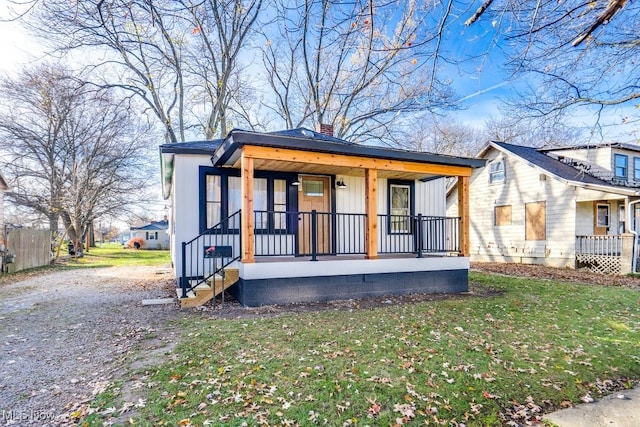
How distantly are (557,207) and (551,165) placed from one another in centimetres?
226

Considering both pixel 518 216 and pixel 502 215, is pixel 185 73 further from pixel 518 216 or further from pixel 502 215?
pixel 518 216

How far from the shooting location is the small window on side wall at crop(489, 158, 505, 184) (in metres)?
16.6

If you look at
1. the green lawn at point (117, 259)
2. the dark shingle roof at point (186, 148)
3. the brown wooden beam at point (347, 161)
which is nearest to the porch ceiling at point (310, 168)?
the brown wooden beam at point (347, 161)

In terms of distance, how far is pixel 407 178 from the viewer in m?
10.2

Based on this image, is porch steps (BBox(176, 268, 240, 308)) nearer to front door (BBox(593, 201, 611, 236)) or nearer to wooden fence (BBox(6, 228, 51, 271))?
wooden fence (BBox(6, 228, 51, 271))

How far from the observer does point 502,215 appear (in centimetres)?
1655

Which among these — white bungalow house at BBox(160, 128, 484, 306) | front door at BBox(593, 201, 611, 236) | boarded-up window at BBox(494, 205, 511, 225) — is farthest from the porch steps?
front door at BBox(593, 201, 611, 236)

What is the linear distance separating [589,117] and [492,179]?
1207cm

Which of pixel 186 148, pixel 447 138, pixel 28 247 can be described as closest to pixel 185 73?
pixel 28 247

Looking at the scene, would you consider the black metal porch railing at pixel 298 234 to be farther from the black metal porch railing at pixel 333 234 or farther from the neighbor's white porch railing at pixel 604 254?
the neighbor's white porch railing at pixel 604 254

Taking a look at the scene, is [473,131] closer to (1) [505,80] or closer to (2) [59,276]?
(1) [505,80]

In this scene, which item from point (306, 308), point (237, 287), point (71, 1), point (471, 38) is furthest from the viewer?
point (237, 287)

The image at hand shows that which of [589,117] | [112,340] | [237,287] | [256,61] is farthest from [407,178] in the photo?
[256,61]

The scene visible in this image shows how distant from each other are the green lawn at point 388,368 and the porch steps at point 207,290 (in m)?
0.85
